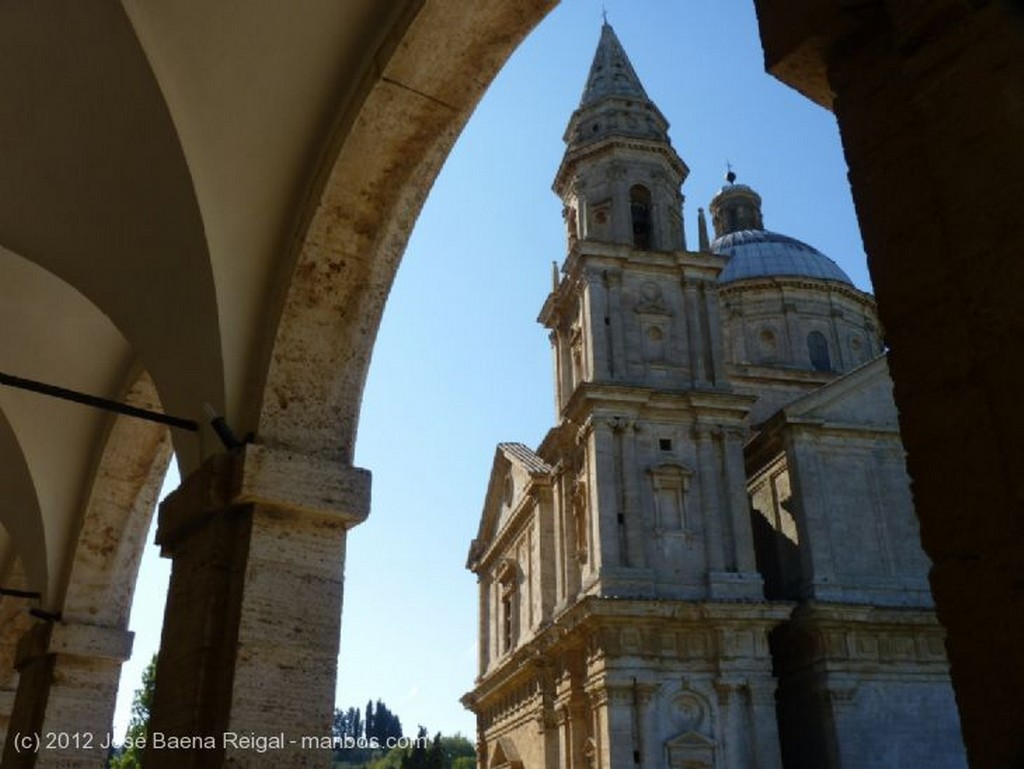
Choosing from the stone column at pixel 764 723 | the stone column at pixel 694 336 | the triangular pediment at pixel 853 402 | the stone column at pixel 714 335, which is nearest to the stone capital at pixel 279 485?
the stone column at pixel 764 723

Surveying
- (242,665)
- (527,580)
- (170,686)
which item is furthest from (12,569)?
(527,580)

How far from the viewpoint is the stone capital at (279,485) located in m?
4.42

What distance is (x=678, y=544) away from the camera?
20578 mm

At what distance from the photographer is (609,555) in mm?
19891

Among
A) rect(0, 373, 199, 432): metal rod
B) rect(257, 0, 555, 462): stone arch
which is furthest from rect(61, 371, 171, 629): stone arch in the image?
rect(257, 0, 555, 462): stone arch

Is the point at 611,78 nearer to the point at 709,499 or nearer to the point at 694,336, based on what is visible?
the point at 694,336

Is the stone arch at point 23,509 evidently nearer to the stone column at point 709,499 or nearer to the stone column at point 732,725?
the stone column at point 732,725

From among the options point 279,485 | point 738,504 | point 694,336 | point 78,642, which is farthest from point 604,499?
point 279,485

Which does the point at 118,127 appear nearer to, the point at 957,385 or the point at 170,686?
the point at 170,686

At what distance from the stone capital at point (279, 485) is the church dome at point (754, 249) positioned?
27634 mm

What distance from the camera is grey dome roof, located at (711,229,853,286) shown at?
33.0m

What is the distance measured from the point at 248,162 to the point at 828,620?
59.0ft

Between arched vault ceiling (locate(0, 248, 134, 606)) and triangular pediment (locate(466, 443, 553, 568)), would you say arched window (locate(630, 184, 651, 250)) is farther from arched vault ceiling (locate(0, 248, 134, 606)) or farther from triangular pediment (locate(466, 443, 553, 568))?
arched vault ceiling (locate(0, 248, 134, 606))

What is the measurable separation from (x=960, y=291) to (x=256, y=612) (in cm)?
327
